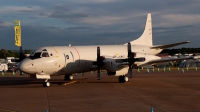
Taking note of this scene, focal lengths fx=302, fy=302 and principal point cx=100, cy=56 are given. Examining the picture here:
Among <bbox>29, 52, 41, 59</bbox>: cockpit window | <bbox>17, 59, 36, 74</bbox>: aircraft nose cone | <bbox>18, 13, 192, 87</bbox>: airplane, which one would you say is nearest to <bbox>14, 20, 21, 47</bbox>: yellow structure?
<bbox>18, 13, 192, 87</bbox>: airplane

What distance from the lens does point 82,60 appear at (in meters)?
26.9

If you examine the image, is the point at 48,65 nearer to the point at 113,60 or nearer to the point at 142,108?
the point at 113,60

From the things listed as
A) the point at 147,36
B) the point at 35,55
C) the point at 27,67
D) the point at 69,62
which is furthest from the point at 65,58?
the point at 147,36

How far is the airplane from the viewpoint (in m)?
23.9

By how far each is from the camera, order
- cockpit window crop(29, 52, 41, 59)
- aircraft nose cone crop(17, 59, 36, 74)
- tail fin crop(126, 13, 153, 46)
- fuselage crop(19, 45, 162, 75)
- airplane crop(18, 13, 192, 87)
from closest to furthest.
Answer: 1. aircraft nose cone crop(17, 59, 36, 74)
2. fuselage crop(19, 45, 162, 75)
3. airplane crop(18, 13, 192, 87)
4. cockpit window crop(29, 52, 41, 59)
5. tail fin crop(126, 13, 153, 46)

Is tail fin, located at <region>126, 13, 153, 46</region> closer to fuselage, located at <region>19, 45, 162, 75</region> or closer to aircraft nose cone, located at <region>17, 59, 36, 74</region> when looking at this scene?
fuselage, located at <region>19, 45, 162, 75</region>

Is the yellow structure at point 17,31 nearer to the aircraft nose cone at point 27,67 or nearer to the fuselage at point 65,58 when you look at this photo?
the fuselage at point 65,58

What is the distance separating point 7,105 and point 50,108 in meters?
2.67

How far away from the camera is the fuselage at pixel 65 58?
23.6m

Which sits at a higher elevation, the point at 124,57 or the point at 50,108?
the point at 124,57

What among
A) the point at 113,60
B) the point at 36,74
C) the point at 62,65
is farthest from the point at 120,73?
the point at 36,74

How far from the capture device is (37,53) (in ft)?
80.0

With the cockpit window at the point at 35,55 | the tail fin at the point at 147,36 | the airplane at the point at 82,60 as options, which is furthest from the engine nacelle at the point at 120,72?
the cockpit window at the point at 35,55

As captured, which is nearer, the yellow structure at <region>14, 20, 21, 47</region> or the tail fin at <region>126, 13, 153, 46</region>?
the tail fin at <region>126, 13, 153, 46</region>
